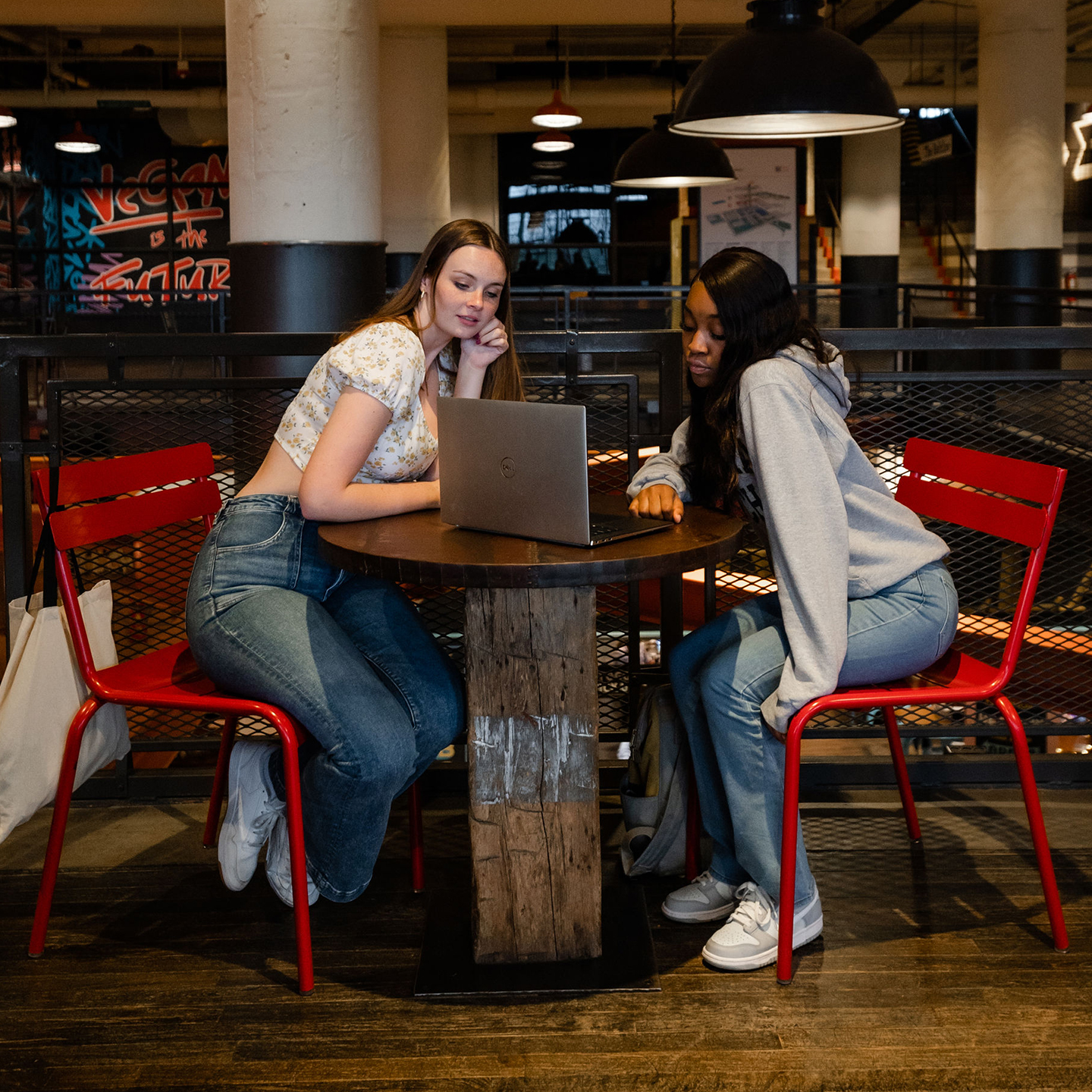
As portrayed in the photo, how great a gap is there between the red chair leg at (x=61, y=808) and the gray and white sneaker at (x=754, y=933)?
1092 mm

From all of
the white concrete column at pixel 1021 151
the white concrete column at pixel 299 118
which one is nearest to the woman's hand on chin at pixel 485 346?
the white concrete column at pixel 299 118

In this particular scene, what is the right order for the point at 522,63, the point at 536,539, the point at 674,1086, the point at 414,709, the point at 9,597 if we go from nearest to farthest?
the point at 674,1086
the point at 536,539
the point at 414,709
the point at 9,597
the point at 522,63

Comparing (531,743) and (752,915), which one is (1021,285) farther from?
(531,743)

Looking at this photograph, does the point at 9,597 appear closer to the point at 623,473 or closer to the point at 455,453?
the point at 455,453

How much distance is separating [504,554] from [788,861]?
67 cm

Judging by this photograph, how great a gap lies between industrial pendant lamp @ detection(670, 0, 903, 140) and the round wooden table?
4.05 ft

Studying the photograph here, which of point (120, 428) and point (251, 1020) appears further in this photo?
point (120, 428)

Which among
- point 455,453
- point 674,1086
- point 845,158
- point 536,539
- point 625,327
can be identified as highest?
point 845,158

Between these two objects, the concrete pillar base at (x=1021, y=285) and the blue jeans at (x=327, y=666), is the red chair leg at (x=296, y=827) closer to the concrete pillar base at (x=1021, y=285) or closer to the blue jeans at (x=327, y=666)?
the blue jeans at (x=327, y=666)

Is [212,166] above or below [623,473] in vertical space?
above

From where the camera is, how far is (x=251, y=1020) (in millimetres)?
Answer: 1880

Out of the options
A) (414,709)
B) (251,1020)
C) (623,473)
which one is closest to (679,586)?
(623,473)

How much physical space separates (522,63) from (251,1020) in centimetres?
1346

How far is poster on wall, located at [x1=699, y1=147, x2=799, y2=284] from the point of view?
9.09m
